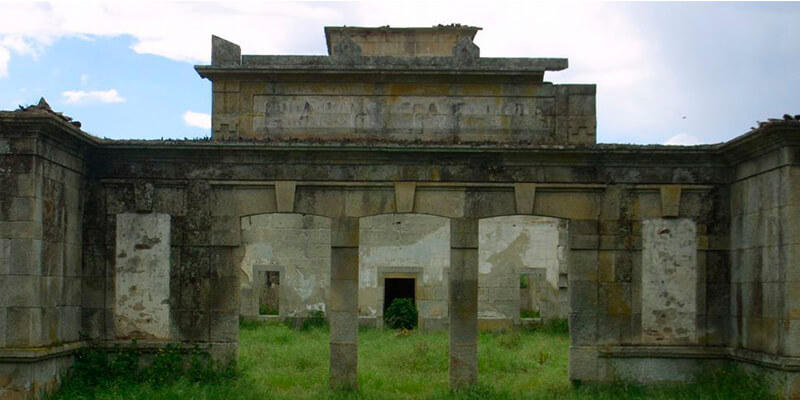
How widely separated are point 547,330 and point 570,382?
28.6 ft

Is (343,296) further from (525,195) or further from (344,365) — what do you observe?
(525,195)

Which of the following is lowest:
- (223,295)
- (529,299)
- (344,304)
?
(529,299)

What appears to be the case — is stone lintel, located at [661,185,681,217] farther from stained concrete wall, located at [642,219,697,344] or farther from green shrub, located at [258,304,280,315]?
green shrub, located at [258,304,280,315]

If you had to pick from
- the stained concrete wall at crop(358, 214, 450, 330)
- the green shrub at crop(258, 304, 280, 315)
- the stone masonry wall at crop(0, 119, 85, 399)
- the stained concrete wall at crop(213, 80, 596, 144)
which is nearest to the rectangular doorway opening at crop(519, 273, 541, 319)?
the stained concrete wall at crop(358, 214, 450, 330)

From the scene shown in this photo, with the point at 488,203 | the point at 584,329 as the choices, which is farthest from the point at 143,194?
the point at 584,329

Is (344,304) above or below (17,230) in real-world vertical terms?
below

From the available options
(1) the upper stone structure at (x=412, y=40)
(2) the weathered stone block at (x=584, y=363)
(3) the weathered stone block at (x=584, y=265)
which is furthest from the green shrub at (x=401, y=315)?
(3) the weathered stone block at (x=584, y=265)

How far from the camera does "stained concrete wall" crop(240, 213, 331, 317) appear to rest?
65.9ft

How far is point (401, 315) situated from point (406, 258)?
149 centimetres

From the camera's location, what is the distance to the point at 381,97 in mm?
11430

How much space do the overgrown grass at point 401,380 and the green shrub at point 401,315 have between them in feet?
10.1

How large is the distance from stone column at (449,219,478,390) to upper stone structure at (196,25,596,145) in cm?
152

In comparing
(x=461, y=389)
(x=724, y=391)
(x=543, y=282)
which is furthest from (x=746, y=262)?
(x=543, y=282)

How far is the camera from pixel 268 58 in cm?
1147
